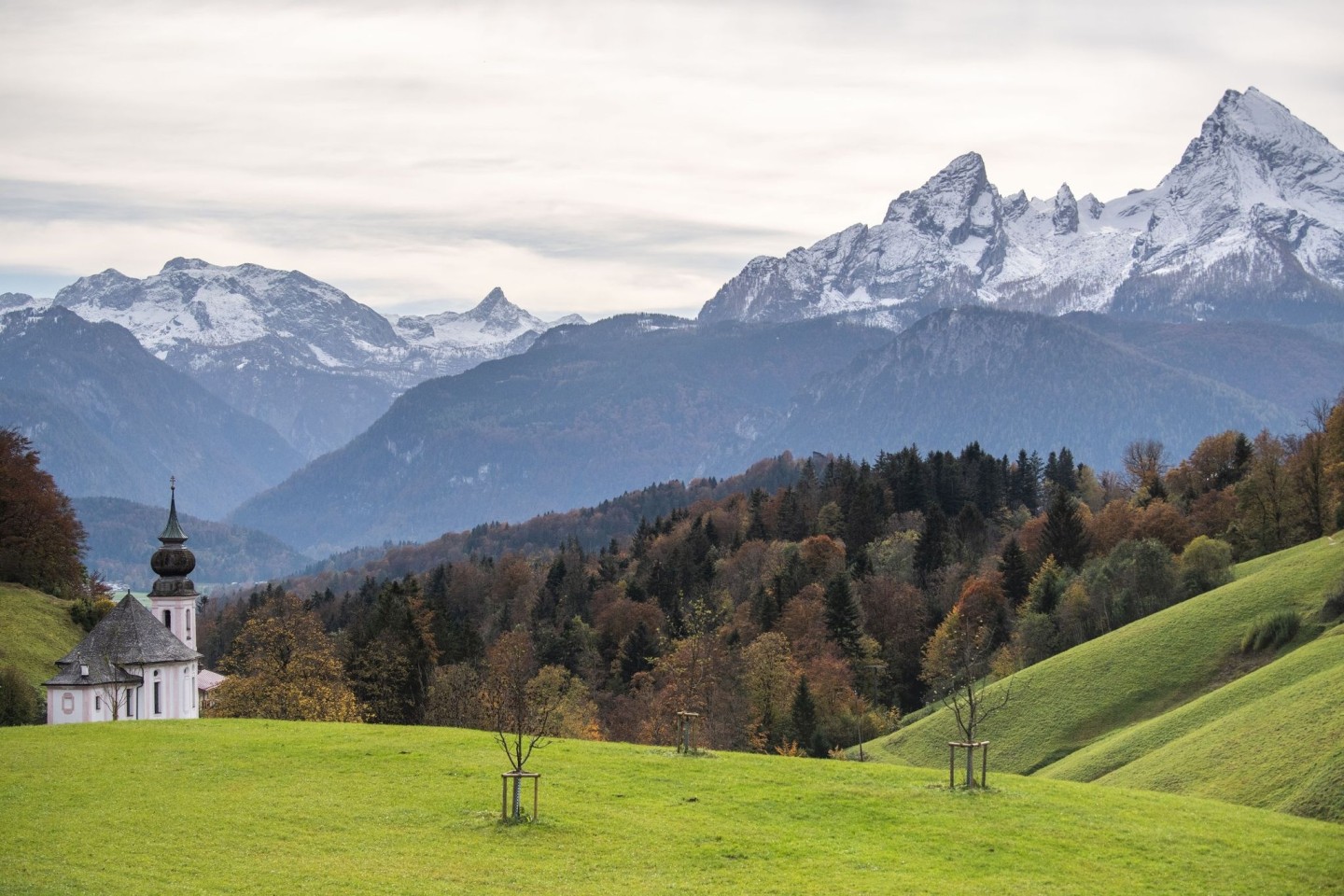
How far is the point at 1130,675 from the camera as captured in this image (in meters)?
74.0

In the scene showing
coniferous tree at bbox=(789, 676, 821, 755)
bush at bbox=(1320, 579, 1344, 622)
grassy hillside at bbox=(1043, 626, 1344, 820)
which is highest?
bush at bbox=(1320, 579, 1344, 622)

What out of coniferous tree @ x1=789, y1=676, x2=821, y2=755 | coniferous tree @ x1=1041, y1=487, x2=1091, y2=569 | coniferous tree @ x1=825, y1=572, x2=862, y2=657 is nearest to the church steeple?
coniferous tree @ x1=789, y1=676, x2=821, y2=755

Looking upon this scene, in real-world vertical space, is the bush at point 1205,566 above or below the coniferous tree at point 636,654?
above

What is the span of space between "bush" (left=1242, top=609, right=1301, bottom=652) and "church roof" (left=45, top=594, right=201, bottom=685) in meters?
51.4

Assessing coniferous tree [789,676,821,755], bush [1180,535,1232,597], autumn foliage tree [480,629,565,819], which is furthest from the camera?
bush [1180,535,1232,597]

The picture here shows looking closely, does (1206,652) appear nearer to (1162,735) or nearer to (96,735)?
(1162,735)

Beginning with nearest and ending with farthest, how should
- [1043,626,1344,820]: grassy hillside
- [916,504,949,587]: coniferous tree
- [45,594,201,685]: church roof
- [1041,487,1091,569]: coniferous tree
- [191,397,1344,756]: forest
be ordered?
[1043,626,1344,820]: grassy hillside → [45,594,201,685]: church roof → [191,397,1344,756]: forest → [1041,487,1091,569]: coniferous tree → [916,504,949,587]: coniferous tree

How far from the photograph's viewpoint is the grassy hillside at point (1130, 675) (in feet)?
231

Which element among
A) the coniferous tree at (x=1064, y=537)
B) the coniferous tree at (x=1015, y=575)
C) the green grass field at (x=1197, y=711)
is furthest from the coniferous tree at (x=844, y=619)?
the green grass field at (x=1197, y=711)

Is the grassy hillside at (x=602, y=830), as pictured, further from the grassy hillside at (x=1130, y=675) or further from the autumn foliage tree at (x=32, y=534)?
the autumn foliage tree at (x=32, y=534)

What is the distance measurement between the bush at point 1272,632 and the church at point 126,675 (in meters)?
51.3

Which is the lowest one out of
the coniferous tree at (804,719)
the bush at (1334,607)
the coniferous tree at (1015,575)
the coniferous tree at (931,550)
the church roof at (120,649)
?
the coniferous tree at (804,719)

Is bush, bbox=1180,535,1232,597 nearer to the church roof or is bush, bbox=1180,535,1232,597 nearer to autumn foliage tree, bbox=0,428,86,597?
the church roof

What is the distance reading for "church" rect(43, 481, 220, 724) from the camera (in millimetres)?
75750
